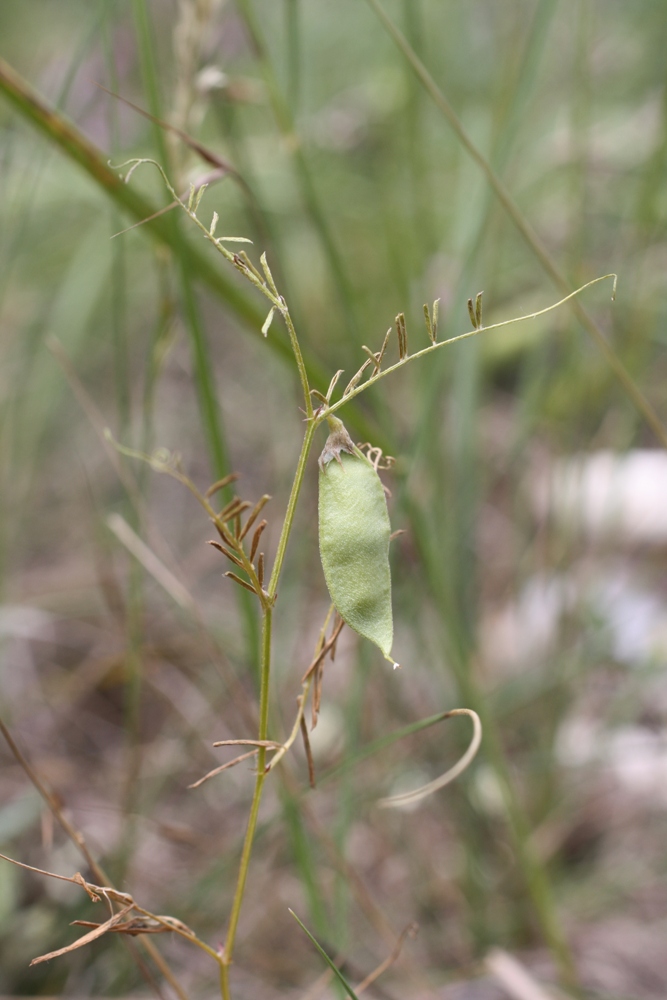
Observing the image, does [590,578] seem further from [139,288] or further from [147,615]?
[139,288]

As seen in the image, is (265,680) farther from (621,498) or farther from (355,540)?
(621,498)

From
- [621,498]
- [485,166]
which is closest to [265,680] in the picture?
[485,166]

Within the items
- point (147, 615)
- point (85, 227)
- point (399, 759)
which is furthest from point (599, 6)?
point (399, 759)

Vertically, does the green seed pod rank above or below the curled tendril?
above

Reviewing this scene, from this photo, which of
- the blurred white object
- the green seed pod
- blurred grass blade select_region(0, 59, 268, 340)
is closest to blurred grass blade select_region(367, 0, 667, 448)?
blurred grass blade select_region(0, 59, 268, 340)

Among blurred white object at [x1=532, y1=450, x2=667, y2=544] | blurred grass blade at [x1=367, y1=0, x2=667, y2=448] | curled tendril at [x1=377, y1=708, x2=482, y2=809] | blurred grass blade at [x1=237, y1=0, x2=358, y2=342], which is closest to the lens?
curled tendril at [x1=377, y1=708, x2=482, y2=809]

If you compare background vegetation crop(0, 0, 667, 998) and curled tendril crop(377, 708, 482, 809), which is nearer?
curled tendril crop(377, 708, 482, 809)

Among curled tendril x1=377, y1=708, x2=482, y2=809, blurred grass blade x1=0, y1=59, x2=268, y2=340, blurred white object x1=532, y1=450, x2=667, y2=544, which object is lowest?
blurred white object x1=532, y1=450, x2=667, y2=544

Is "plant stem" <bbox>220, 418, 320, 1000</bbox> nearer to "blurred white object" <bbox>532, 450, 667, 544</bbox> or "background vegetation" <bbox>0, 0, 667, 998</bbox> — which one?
"background vegetation" <bbox>0, 0, 667, 998</bbox>
